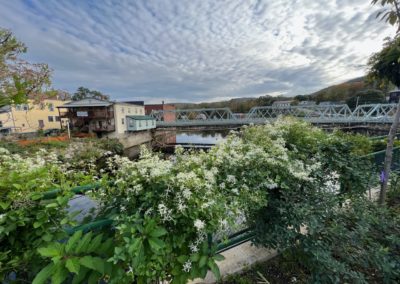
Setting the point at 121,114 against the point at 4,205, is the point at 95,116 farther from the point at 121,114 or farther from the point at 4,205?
the point at 4,205

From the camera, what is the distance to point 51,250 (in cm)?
79

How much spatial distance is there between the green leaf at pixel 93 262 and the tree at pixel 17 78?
4.48 ft

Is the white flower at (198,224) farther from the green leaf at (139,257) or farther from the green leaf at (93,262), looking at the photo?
the green leaf at (93,262)

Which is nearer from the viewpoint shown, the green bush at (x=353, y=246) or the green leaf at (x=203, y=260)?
the green leaf at (x=203, y=260)

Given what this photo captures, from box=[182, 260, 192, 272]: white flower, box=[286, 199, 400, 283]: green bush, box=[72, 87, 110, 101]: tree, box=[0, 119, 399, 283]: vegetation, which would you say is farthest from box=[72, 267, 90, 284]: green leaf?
box=[72, 87, 110, 101]: tree

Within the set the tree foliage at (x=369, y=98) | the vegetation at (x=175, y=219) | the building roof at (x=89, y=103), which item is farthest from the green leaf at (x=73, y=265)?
the tree foliage at (x=369, y=98)

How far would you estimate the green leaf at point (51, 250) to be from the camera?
759 millimetres

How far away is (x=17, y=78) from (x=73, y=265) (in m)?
1.53

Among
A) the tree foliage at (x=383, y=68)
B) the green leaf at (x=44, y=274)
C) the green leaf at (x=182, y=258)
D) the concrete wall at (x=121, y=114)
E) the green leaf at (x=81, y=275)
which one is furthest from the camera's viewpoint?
the concrete wall at (x=121, y=114)

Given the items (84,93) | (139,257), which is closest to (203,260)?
(139,257)

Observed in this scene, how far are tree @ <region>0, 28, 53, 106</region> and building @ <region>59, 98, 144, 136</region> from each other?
19777 mm

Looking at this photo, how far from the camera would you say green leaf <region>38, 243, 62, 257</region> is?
0.76 m

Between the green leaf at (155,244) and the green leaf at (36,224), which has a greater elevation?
the green leaf at (36,224)

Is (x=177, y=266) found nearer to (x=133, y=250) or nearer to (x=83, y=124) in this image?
(x=133, y=250)
